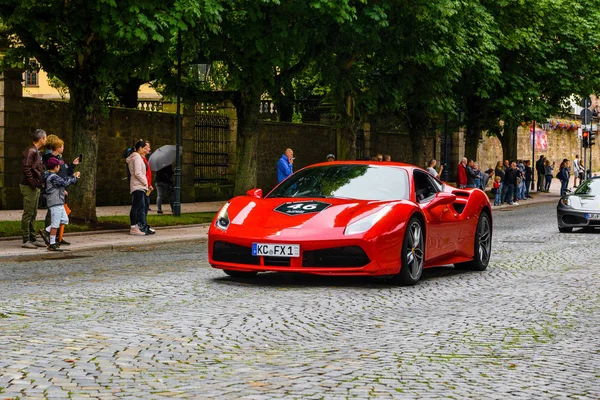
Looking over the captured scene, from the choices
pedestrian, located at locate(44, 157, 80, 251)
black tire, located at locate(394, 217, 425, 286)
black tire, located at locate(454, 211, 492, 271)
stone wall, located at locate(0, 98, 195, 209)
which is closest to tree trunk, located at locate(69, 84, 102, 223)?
pedestrian, located at locate(44, 157, 80, 251)

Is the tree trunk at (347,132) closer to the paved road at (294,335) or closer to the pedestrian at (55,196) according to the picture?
the pedestrian at (55,196)

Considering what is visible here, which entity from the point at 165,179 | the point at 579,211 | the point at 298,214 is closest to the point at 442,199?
the point at 298,214

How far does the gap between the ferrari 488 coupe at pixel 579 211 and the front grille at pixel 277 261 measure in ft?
45.0

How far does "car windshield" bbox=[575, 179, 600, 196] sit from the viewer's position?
2392cm

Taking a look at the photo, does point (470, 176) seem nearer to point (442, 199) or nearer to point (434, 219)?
point (442, 199)

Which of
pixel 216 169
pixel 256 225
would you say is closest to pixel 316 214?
pixel 256 225

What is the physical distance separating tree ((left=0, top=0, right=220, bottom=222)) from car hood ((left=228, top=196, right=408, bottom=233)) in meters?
7.13

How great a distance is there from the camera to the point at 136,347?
23.5 ft

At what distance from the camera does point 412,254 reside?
11617 millimetres

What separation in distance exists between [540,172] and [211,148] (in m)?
23.0

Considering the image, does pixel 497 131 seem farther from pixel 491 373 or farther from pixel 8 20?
pixel 491 373

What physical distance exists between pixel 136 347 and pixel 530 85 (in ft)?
122

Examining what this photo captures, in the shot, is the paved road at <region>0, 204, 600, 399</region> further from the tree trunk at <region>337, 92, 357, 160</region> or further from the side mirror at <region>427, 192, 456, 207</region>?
the tree trunk at <region>337, 92, 357, 160</region>

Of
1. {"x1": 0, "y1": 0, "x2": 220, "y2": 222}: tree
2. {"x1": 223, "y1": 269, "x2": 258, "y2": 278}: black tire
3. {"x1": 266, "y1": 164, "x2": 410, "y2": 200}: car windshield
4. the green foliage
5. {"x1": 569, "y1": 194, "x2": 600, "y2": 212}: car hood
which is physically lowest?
{"x1": 223, "y1": 269, "x2": 258, "y2": 278}: black tire
